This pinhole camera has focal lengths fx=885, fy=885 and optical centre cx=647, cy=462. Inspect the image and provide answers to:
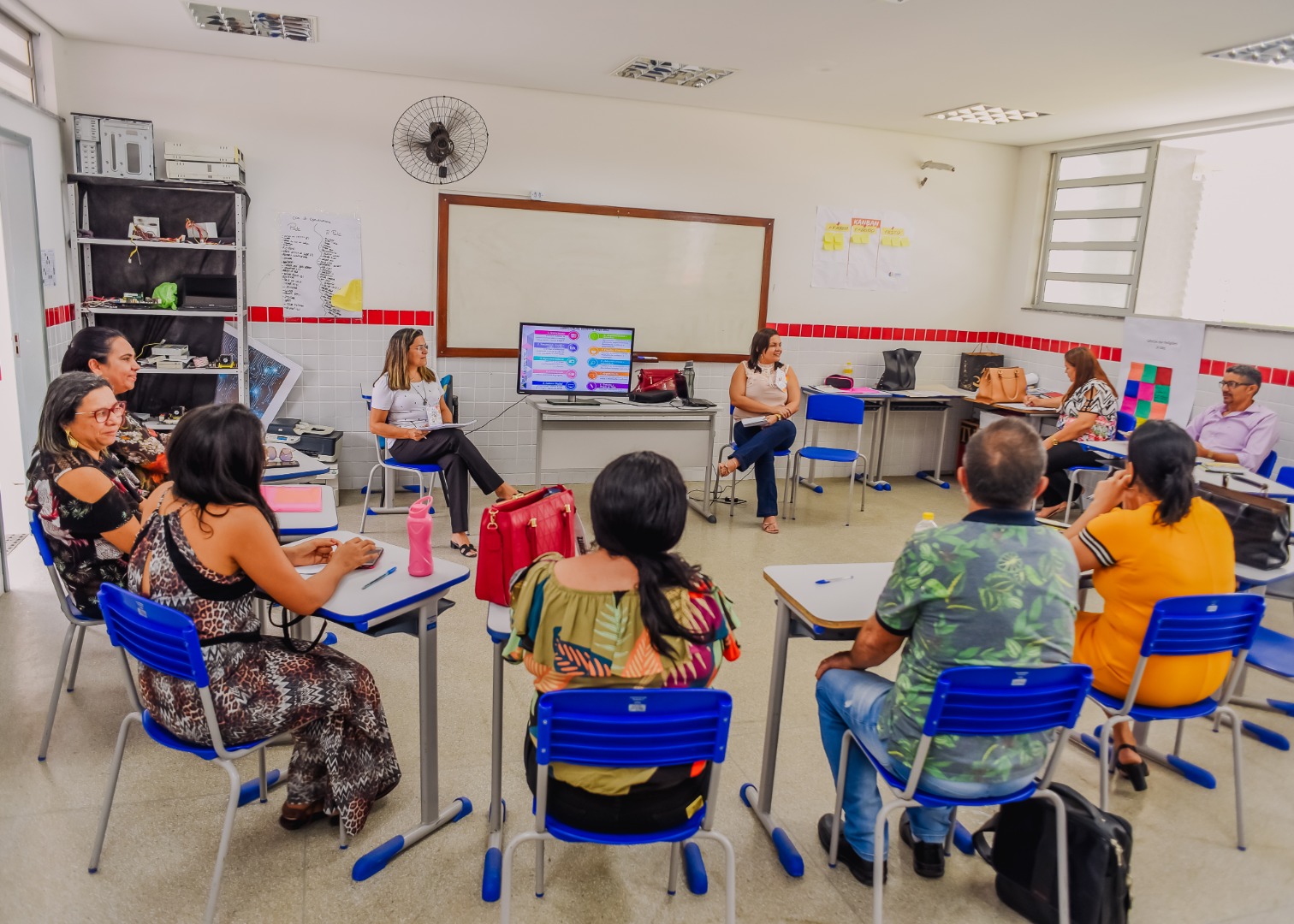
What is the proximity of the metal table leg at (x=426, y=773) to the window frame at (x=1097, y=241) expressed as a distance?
6.06m

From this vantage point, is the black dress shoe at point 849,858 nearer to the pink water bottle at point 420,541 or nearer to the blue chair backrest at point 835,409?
the pink water bottle at point 420,541

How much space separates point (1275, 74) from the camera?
4.69 metres

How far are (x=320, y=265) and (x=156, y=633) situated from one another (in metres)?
4.34

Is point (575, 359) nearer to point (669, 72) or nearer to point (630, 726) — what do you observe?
point (669, 72)

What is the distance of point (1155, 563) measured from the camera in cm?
246

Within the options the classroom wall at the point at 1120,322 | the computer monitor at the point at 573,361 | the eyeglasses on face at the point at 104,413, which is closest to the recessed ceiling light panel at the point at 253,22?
the computer monitor at the point at 573,361

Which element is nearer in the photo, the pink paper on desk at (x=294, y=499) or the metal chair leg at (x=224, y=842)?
the metal chair leg at (x=224, y=842)

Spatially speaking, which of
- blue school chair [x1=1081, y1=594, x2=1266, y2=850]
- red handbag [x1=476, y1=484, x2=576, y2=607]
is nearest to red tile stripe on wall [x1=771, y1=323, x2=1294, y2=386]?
blue school chair [x1=1081, y1=594, x2=1266, y2=850]

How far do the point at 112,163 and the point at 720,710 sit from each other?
5075 mm

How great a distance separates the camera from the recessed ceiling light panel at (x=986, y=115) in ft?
19.6

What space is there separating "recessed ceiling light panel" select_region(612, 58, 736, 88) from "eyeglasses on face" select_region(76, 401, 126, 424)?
353 cm

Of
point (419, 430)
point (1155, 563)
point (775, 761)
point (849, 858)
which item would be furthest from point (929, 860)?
point (419, 430)

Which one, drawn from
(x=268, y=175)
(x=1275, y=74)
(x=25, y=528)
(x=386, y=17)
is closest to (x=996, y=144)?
(x=1275, y=74)

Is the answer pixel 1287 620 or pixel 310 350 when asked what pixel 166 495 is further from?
pixel 1287 620
